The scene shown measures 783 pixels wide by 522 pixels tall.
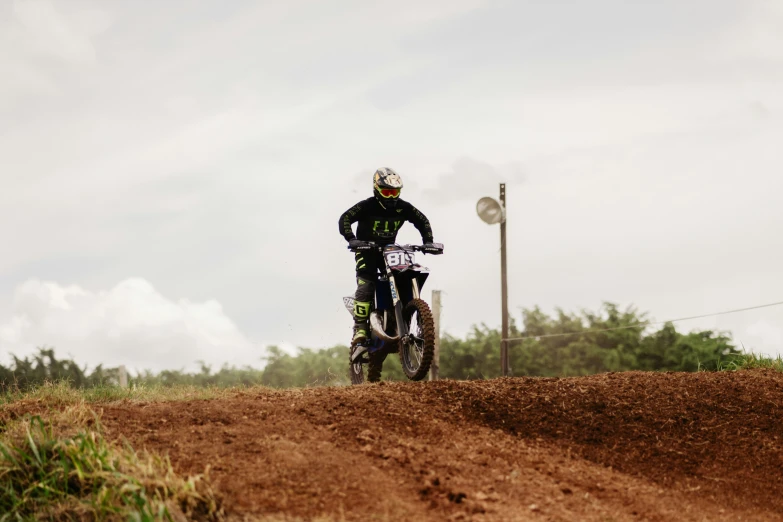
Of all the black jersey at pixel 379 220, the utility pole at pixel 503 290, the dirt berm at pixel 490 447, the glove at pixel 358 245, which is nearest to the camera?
the dirt berm at pixel 490 447

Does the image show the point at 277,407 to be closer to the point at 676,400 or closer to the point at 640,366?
the point at 676,400

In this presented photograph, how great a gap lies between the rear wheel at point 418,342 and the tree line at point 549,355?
1221cm

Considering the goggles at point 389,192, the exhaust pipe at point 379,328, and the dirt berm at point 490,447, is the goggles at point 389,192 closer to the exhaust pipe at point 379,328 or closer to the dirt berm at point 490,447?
the exhaust pipe at point 379,328

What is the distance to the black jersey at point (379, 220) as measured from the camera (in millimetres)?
10555

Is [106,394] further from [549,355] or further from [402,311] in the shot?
[549,355]

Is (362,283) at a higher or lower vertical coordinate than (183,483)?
higher

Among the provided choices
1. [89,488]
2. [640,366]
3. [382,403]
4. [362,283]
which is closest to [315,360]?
[640,366]

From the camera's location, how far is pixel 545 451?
25.5 feet

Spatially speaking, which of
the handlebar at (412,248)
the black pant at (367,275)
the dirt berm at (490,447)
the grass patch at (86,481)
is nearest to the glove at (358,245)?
the handlebar at (412,248)

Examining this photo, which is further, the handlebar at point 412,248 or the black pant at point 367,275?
the black pant at point 367,275

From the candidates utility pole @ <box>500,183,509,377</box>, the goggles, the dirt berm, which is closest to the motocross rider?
the goggles

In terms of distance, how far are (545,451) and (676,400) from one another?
2.39m

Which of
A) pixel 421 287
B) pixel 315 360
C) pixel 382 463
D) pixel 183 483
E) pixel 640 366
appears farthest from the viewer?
pixel 315 360

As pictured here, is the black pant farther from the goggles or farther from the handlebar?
the goggles
